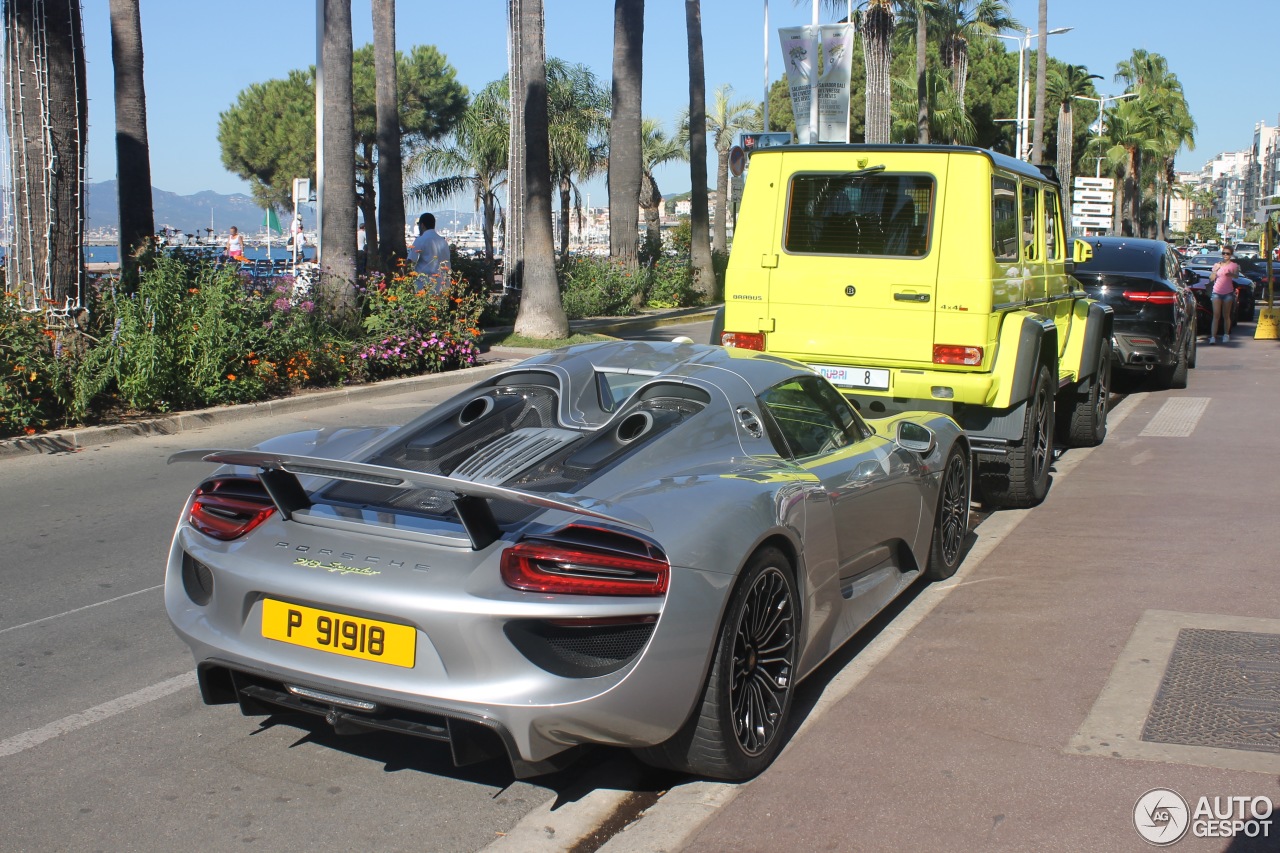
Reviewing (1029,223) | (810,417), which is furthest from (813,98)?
(810,417)

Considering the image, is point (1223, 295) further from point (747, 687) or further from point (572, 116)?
point (572, 116)

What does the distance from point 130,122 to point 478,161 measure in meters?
29.4

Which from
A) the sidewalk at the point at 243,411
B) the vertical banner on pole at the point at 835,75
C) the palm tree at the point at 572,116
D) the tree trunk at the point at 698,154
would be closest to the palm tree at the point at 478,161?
the palm tree at the point at 572,116

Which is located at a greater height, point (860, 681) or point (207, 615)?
point (207, 615)

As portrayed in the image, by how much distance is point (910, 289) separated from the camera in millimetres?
7922

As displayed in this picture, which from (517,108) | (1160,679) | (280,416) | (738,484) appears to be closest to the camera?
(738,484)

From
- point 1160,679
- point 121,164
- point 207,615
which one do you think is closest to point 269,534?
point 207,615

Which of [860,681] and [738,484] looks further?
[860,681]

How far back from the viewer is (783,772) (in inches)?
154

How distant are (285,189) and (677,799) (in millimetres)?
57890

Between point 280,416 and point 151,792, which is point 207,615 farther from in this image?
point 280,416

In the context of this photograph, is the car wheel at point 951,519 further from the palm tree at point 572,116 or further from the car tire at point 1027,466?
the palm tree at point 572,116

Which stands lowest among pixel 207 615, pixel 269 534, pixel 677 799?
pixel 677 799

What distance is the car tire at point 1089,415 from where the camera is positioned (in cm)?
1065
